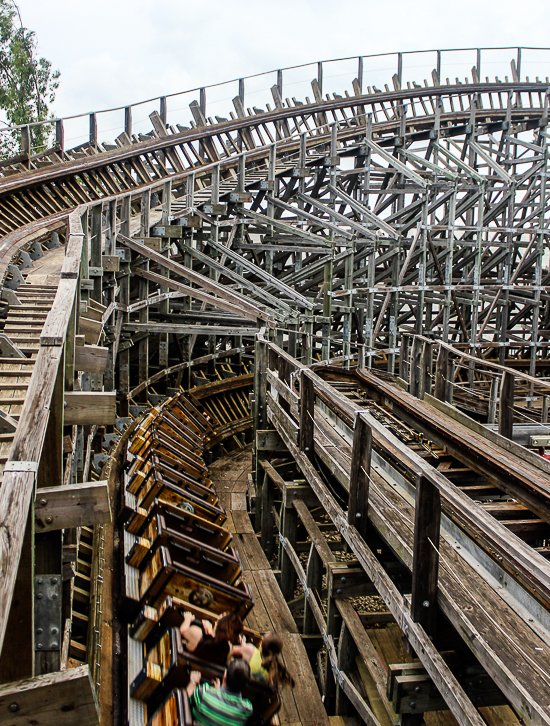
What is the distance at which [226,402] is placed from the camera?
488 inches

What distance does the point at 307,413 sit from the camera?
5.92 meters

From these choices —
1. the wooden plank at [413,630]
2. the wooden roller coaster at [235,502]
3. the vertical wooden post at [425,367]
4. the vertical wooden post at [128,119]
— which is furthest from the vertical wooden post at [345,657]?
the vertical wooden post at [128,119]

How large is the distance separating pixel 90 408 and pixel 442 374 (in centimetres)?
486

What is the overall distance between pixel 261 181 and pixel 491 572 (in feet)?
39.7

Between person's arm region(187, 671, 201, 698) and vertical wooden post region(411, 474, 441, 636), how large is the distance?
1136mm

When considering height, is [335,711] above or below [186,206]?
below

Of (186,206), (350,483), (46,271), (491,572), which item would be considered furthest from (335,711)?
(186,206)

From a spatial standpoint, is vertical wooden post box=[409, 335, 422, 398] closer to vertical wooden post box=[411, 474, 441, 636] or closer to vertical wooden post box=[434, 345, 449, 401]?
vertical wooden post box=[434, 345, 449, 401]

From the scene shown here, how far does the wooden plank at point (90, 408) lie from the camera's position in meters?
3.63

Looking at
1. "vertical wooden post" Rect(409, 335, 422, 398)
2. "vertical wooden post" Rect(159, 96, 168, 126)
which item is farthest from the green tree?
"vertical wooden post" Rect(409, 335, 422, 398)

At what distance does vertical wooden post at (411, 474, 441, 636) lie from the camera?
10.7 feet

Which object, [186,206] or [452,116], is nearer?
[186,206]

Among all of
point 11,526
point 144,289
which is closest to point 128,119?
point 144,289

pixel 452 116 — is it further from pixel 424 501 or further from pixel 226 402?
pixel 424 501
